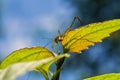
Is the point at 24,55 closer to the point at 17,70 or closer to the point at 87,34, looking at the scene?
the point at 87,34

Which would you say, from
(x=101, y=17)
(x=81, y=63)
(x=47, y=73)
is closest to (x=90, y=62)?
(x=81, y=63)

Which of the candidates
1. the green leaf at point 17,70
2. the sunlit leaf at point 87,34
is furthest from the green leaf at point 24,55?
the green leaf at point 17,70

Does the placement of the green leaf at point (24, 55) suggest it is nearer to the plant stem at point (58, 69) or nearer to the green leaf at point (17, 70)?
the plant stem at point (58, 69)

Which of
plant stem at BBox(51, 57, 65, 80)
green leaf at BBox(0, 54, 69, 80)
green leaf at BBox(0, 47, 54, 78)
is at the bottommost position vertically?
plant stem at BBox(51, 57, 65, 80)

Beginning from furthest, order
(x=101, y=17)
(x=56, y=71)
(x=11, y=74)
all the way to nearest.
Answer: (x=101, y=17) → (x=56, y=71) → (x=11, y=74)

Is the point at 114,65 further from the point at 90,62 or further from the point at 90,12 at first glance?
the point at 90,12

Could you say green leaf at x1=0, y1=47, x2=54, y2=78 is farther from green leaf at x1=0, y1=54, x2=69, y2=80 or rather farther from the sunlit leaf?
green leaf at x1=0, y1=54, x2=69, y2=80

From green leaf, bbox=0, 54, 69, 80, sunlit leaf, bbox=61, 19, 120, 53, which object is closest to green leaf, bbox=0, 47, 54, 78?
sunlit leaf, bbox=61, 19, 120, 53

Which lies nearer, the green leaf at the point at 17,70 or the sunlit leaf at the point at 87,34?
the green leaf at the point at 17,70
